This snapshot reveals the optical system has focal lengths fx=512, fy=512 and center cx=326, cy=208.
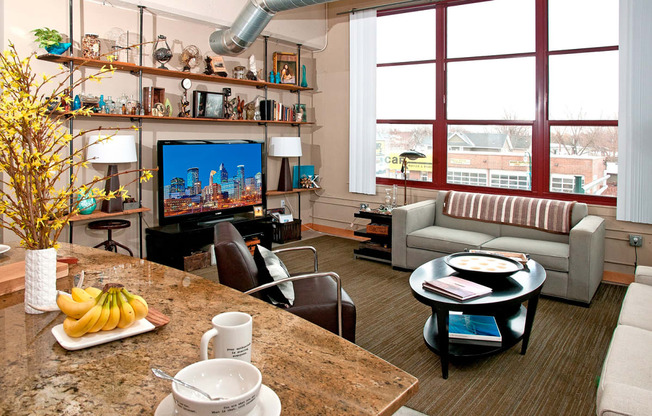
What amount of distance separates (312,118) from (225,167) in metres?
1.90

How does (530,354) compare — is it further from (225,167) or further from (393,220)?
(225,167)

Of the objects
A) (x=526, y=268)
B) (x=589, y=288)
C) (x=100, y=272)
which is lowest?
(x=589, y=288)

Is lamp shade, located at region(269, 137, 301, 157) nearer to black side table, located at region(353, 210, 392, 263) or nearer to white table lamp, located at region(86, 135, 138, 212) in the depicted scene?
black side table, located at region(353, 210, 392, 263)

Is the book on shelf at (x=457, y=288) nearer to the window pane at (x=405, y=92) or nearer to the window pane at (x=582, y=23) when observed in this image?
the window pane at (x=582, y=23)

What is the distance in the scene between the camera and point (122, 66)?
15.5 ft

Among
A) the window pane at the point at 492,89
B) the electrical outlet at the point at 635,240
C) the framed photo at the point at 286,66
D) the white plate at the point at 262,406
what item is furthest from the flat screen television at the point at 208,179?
the white plate at the point at 262,406

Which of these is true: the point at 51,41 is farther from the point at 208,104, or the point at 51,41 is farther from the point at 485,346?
the point at 485,346

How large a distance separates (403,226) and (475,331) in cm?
201

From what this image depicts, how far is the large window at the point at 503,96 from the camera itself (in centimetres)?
484

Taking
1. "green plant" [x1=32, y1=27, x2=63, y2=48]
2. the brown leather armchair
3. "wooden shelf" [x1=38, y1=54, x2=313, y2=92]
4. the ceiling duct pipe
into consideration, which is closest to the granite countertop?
the brown leather armchair

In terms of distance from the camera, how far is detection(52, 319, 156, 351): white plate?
4.29ft

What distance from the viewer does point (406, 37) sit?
614cm

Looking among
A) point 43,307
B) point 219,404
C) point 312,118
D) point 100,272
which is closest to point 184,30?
point 312,118

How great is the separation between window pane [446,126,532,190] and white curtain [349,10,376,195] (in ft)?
3.37
